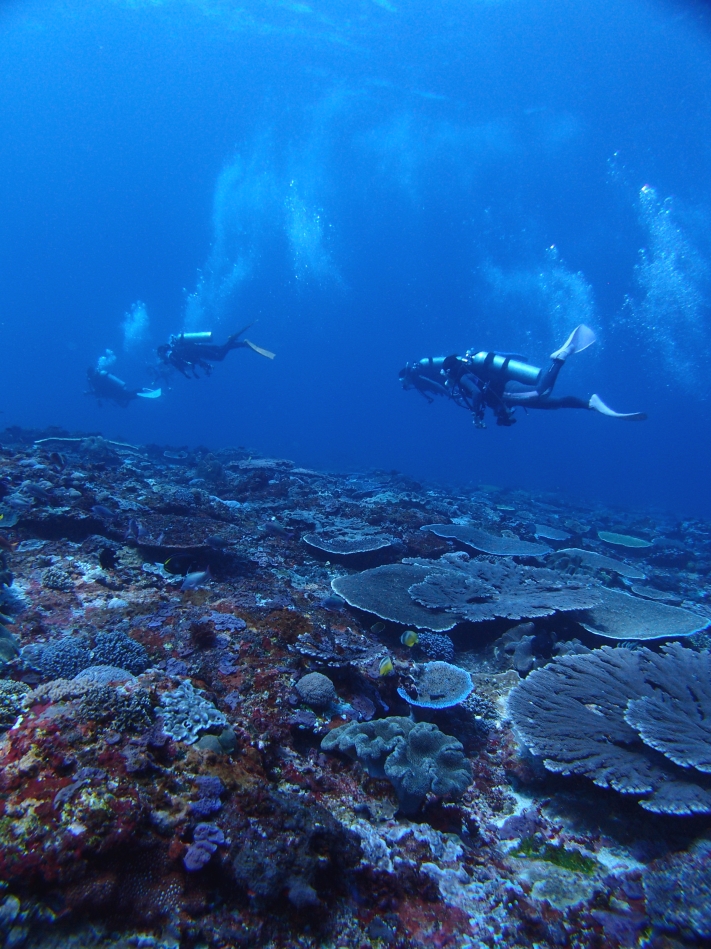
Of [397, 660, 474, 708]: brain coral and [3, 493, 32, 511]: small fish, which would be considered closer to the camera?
[397, 660, 474, 708]: brain coral

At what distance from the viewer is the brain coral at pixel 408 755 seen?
307 centimetres

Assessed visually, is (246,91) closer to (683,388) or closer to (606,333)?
(606,333)

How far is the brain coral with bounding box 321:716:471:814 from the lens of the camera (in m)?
3.07

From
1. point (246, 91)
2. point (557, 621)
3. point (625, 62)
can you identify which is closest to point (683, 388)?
point (625, 62)

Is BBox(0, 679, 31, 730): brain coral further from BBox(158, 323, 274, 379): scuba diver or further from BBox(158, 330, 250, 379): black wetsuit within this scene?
BBox(158, 330, 250, 379): black wetsuit

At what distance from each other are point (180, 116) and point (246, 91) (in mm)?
19451

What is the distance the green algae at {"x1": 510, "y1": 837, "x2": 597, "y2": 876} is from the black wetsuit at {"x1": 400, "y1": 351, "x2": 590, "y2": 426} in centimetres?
1058

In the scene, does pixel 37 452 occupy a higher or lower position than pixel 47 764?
higher

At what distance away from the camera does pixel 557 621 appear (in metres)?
5.75

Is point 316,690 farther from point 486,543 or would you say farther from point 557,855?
point 486,543

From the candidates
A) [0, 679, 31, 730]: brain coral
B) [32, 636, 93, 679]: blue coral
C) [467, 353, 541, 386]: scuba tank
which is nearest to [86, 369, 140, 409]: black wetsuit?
[467, 353, 541, 386]: scuba tank

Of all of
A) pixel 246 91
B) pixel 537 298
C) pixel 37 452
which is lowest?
pixel 37 452

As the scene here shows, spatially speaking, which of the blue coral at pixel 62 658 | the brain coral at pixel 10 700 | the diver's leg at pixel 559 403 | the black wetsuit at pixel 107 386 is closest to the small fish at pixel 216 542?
the blue coral at pixel 62 658

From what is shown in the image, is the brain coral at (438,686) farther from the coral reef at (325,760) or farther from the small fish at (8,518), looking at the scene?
the small fish at (8,518)
